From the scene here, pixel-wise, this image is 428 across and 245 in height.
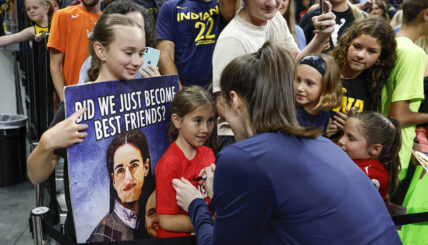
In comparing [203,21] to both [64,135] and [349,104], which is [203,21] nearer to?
[349,104]

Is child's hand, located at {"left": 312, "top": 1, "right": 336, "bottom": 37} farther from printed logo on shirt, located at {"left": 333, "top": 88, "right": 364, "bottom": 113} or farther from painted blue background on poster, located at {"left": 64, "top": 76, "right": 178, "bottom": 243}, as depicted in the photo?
painted blue background on poster, located at {"left": 64, "top": 76, "right": 178, "bottom": 243}

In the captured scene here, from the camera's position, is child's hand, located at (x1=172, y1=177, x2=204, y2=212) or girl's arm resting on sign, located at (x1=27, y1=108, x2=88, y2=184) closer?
girl's arm resting on sign, located at (x1=27, y1=108, x2=88, y2=184)

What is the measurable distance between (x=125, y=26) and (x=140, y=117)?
335mm

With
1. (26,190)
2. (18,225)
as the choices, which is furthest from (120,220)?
(26,190)

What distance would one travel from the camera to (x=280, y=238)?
3.72 feet

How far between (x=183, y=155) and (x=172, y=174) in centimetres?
10

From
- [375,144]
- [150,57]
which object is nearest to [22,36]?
[150,57]

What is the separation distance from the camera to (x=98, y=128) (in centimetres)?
136

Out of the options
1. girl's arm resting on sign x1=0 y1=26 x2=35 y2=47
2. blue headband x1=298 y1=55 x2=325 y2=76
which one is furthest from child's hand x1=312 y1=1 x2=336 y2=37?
girl's arm resting on sign x1=0 y1=26 x2=35 y2=47

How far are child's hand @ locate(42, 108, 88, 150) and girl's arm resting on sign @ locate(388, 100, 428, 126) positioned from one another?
1680 millimetres

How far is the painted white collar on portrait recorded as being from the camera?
1432 mm

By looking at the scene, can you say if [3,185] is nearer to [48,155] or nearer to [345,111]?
[48,155]

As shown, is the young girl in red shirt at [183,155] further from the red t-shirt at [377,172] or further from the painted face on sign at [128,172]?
the red t-shirt at [377,172]

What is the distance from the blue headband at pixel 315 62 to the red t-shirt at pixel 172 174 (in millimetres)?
796
